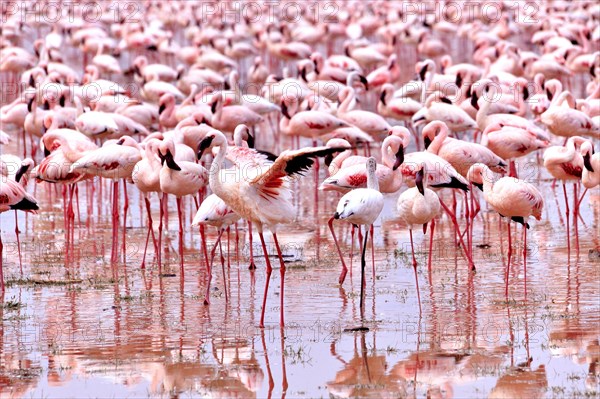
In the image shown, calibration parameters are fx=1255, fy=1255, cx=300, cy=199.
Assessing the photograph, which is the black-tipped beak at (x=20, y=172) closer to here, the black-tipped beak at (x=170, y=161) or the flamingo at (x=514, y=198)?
the black-tipped beak at (x=170, y=161)

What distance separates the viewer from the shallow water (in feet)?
22.4

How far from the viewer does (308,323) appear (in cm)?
823

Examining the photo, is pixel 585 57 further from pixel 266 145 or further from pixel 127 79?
pixel 127 79

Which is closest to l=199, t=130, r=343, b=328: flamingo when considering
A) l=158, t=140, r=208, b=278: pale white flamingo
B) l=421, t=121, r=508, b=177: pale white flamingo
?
l=158, t=140, r=208, b=278: pale white flamingo

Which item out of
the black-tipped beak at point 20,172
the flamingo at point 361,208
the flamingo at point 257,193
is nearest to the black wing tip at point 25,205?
the black-tipped beak at point 20,172

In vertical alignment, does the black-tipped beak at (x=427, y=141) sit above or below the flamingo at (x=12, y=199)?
above

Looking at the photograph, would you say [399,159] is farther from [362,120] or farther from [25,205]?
[362,120]

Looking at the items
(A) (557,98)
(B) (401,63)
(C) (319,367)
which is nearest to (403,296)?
(C) (319,367)

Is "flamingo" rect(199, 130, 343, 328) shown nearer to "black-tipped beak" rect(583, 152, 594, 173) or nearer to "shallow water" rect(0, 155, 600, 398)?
"shallow water" rect(0, 155, 600, 398)

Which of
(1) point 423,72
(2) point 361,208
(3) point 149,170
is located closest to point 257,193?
(2) point 361,208

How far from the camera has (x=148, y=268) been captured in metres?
10.2

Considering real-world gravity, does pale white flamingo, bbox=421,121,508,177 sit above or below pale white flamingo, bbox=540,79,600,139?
below

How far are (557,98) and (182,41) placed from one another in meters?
19.3

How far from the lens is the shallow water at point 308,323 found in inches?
269
